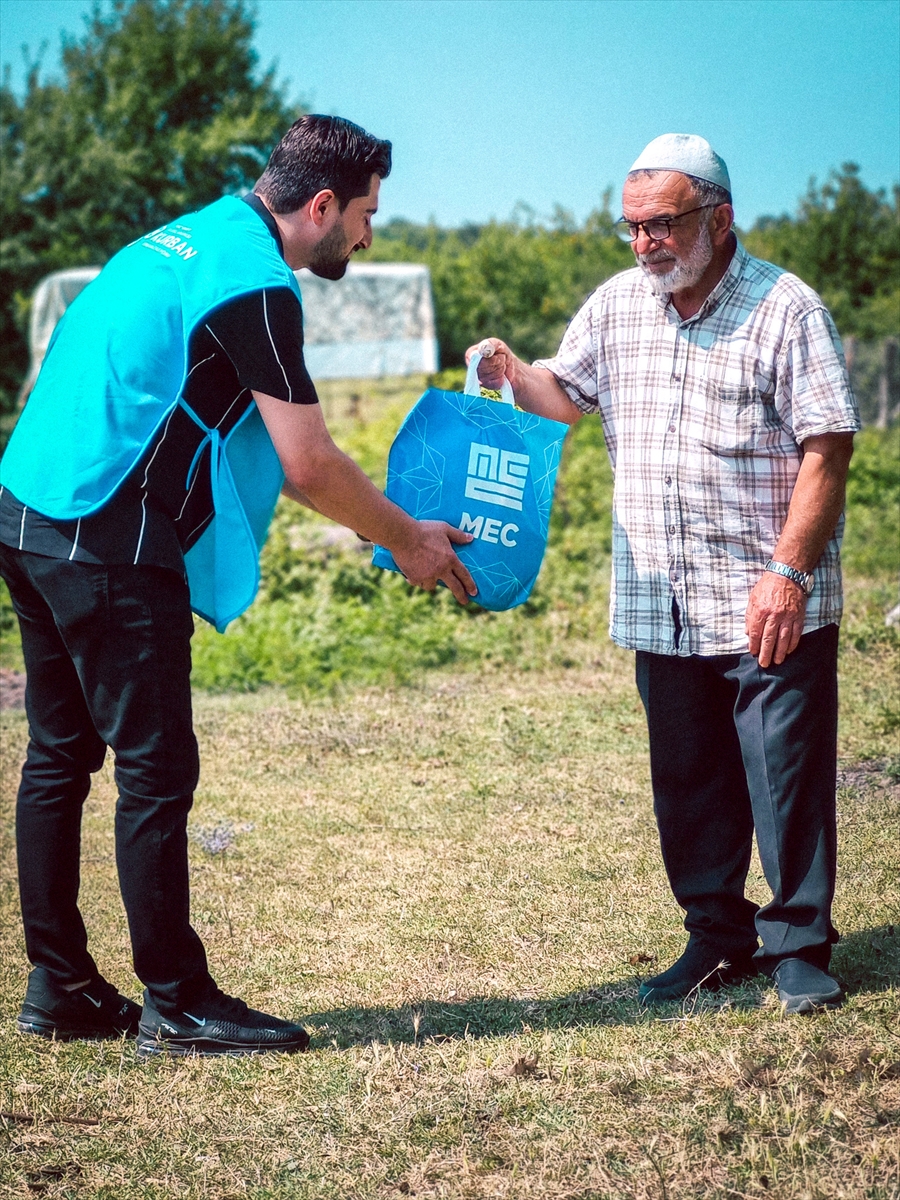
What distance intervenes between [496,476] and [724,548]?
60 centimetres

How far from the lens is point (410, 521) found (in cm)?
301

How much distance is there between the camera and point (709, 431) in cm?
305

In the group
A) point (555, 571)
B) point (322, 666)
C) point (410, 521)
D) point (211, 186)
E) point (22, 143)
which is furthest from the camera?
point (211, 186)

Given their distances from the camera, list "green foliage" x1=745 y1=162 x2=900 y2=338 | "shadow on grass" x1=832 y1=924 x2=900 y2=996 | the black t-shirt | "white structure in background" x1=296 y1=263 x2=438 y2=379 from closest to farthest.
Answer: the black t-shirt → "shadow on grass" x1=832 y1=924 x2=900 y2=996 → "white structure in background" x1=296 y1=263 x2=438 y2=379 → "green foliage" x1=745 y1=162 x2=900 y2=338

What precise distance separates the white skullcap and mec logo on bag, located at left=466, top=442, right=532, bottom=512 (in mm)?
763

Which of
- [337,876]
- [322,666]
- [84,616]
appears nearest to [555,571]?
[322,666]

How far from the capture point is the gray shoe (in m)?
2.93

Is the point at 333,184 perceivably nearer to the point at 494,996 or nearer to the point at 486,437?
the point at 486,437

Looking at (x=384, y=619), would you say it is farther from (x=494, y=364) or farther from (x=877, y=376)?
(x=877, y=376)

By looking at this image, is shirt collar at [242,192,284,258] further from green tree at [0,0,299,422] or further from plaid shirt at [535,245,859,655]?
green tree at [0,0,299,422]

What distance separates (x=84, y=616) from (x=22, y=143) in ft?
84.2

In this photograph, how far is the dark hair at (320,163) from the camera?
9.24 feet

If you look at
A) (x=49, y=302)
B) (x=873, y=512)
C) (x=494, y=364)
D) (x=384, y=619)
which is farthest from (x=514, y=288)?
(x=494, y=364)

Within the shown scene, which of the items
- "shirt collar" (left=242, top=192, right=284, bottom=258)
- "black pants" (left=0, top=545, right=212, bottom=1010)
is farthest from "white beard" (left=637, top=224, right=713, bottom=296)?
"black pants" (left=0, top=545, right=212, bottom=1010)
